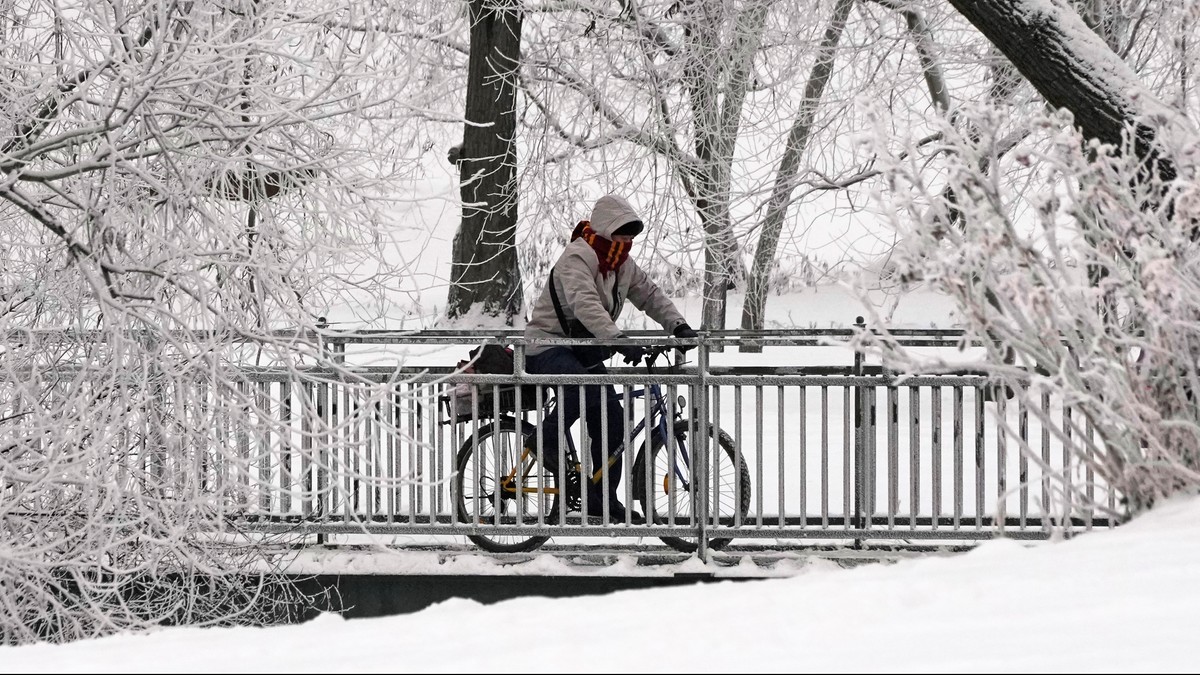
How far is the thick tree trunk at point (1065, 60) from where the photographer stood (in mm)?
7051

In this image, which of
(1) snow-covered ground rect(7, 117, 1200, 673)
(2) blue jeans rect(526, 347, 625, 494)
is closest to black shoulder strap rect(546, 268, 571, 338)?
(2) blue jeans rect(526, 347, 625, 494)

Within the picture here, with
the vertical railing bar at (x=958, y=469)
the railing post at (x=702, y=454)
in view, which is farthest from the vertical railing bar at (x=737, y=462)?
the vertical railing bar at (x=958, y=469)

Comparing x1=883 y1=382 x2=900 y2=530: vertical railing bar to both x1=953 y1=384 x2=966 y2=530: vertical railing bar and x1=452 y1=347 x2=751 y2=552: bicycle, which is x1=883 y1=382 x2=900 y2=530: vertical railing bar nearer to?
x1=953 y1=384 x2=966 y2=530: vertical railing bar

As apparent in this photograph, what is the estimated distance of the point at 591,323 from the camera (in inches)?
287

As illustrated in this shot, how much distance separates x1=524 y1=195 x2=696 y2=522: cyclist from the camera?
7.43m

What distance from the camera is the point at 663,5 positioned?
14078 millimetres

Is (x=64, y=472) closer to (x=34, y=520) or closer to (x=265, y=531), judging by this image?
(x=34, y=520)

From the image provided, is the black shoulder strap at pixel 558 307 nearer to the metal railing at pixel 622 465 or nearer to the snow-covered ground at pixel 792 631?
the metal railing at pixel 622 465

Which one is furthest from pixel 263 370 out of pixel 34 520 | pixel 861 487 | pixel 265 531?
pixel 861 487

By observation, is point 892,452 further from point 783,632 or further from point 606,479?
point 783,632

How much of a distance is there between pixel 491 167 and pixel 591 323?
7.52 m

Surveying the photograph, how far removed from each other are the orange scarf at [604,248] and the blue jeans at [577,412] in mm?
523

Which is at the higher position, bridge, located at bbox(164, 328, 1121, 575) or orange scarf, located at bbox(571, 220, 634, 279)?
orange scarf, located at bbox(571, 220, 634, 279)

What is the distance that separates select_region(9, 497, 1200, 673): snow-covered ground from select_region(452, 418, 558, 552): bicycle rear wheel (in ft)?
12.5
